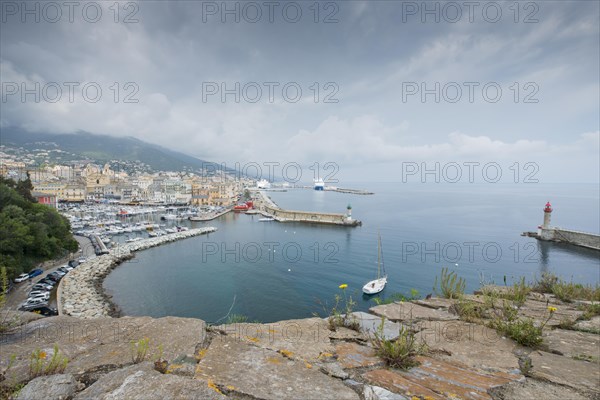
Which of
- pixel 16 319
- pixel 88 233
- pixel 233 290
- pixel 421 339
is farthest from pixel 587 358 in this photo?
pixel 88 233

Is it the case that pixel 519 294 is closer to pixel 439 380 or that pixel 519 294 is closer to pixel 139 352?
pixel 439 380

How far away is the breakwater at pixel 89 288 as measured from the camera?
15.3m

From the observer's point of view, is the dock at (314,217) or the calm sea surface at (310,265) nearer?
the calm sea surface at (310,265)

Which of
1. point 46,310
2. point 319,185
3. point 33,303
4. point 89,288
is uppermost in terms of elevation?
point 319,185

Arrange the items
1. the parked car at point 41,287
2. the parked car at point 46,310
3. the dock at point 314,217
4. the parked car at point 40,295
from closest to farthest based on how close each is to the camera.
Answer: the parked car at point 46,310, the parked car at point 40,295, the parked car at point 41,287, the dock at point 314,217

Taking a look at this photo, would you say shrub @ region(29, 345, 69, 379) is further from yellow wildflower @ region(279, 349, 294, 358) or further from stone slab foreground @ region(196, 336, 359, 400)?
yellow wildflower @ region(279, 349, 294, 358)

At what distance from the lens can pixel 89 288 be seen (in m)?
18.5

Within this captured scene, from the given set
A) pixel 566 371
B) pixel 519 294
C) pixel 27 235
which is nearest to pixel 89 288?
pixel 27 235

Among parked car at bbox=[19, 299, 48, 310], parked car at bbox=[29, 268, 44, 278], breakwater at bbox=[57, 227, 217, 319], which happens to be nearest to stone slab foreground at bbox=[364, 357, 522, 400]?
breakwater at bbox=[57, 227, 217, 319]

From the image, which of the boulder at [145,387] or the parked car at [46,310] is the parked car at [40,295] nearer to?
the parked car at [46,310]

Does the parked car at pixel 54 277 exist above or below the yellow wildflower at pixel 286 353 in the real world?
below

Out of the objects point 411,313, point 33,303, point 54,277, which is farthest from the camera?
point 54,277

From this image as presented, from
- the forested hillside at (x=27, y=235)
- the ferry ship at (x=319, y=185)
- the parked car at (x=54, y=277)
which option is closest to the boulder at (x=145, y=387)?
the forested hillside at (x=27, y=235)

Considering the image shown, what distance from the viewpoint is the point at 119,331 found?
1822 mm
